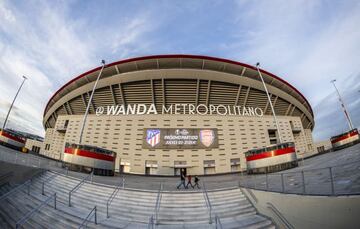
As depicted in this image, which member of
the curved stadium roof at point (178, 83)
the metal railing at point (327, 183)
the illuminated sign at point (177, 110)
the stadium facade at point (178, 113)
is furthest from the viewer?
the illuminated sign at point (177, 110)

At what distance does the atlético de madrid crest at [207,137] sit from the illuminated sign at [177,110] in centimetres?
311

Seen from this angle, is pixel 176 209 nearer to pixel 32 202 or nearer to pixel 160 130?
pixel 32 202

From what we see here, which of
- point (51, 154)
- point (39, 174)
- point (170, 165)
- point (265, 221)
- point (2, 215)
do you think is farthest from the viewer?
point (51, 154)

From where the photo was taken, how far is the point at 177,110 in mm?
27406

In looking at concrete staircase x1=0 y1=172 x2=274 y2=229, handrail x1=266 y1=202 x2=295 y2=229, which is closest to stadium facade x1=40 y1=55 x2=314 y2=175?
concrete staircase x1=0 y1=172 x2=274 y2=229

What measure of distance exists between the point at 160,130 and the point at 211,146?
8.10m

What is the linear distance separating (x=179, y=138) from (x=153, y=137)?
3.93 m

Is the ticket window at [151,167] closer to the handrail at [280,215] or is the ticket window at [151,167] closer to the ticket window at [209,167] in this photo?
the ticket window at [209,167]

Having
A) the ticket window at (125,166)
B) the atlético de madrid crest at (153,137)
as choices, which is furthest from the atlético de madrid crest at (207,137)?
the ticket window at (125,166)

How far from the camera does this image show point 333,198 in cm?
484

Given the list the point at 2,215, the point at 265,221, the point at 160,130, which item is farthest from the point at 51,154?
the point at 265,221

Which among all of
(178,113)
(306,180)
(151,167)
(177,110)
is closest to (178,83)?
(177,110)

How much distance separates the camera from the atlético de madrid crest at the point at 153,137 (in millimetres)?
25719

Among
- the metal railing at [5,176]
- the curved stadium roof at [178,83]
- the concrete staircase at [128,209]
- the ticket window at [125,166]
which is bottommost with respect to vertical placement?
the concrete staircase at [128,209]
